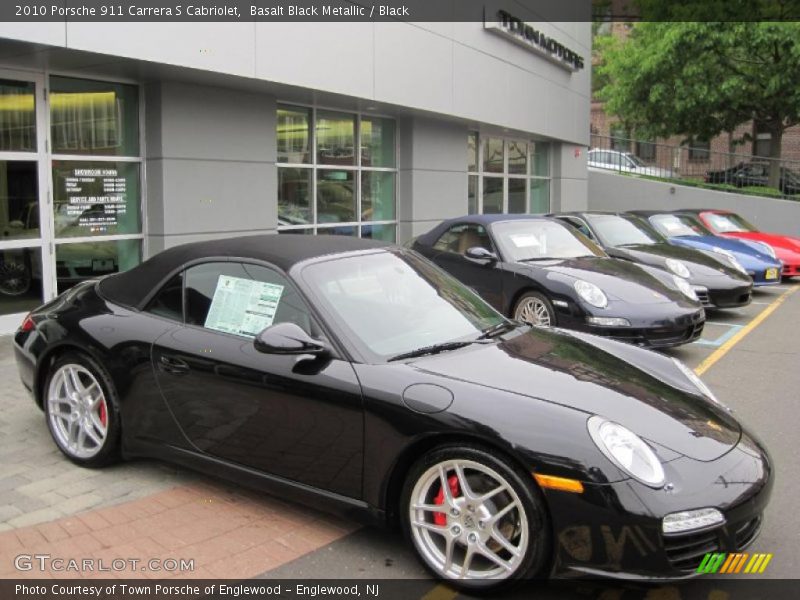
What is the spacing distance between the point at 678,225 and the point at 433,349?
1100cm

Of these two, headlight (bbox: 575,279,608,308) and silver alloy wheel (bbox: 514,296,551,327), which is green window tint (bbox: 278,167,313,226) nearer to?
silver alloy wheel (bbox: 514,296,551,327)

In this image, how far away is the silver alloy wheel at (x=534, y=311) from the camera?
7488 mm

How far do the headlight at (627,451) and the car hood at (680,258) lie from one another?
6760 millimetres

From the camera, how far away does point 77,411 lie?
4484 mm

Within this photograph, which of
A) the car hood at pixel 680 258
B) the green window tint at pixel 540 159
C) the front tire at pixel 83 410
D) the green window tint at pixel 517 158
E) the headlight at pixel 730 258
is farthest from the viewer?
the green window tint at pixel 540 159

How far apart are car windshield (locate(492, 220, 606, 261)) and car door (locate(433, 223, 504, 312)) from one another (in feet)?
0.54

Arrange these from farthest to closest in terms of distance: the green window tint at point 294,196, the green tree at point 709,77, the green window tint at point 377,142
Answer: the green tree at point 709,77 → the green window tint at point 377,142 → the green window tint at point 294,196


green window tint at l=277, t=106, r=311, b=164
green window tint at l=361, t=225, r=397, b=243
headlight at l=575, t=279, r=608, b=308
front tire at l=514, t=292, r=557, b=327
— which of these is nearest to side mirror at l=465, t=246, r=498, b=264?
front tire at l=514, t=292, r=557, b=327

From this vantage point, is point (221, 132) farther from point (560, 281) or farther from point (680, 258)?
point (680, 258)

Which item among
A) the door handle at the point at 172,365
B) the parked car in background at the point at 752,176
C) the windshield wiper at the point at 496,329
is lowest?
the door handle at the point at 172,365

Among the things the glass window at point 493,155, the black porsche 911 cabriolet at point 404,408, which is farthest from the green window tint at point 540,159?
the black porsche 911 cabriolet at point 404,408

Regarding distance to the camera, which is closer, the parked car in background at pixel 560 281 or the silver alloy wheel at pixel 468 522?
the silver alloy wheel at pixel 468 522

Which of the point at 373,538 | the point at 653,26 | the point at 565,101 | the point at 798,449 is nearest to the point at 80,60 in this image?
the point at 373,538

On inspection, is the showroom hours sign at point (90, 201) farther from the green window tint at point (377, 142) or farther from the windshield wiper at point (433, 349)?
the windshield wiper at point (433, 349)
